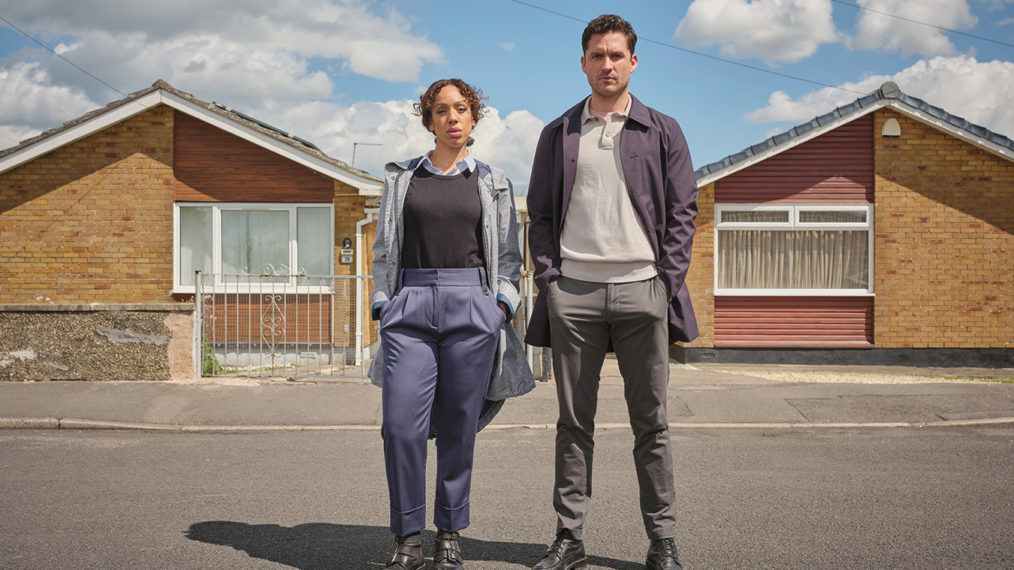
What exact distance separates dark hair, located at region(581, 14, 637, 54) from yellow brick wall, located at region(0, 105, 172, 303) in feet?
36.0

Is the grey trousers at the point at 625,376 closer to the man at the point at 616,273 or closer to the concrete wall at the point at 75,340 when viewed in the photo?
the man at the point at 616,273

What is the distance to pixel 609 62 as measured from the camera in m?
3.56

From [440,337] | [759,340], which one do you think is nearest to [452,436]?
[440,337]

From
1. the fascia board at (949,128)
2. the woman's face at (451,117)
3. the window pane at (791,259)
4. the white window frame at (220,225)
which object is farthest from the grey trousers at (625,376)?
the fascia board at (949,128)

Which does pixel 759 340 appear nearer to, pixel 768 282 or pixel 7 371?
pixel 768 282

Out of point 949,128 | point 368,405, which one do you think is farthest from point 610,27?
point 949,128

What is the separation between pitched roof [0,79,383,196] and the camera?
12711mm

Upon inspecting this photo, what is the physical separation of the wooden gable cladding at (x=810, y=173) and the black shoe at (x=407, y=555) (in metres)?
A: 11.6

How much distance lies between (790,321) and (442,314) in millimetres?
11818

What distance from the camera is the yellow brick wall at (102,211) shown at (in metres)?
13.1

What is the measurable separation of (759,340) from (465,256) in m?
11.5

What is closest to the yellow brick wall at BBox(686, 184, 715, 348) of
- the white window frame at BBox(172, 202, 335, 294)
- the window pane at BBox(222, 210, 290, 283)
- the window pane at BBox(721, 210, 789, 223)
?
the window pane at BBox(721, 210, 789, 223)

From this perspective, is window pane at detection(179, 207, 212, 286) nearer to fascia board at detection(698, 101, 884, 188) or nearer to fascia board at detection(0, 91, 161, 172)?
fascia board at detection(0, 91, 161, 172)

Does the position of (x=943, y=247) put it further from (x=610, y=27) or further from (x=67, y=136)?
(x=67, y=136)
